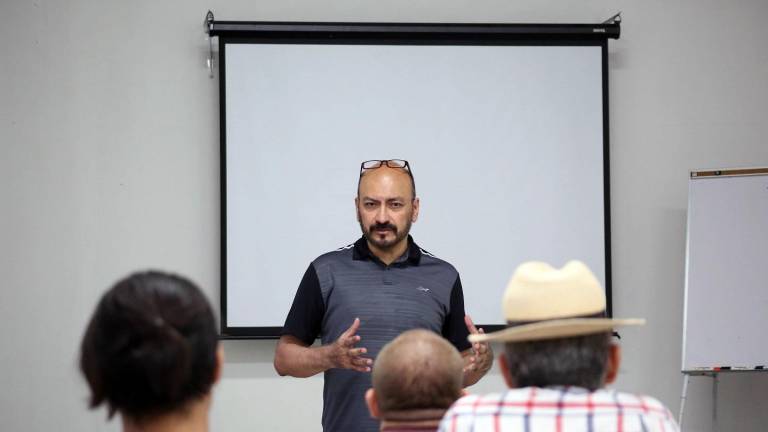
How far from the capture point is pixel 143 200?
4.51m

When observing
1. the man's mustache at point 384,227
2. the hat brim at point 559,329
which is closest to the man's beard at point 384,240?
the man's mustache at point 384,227

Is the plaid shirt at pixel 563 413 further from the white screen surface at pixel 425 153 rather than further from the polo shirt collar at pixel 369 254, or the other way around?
the white screen surface at pixel 425 153

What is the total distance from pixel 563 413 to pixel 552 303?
0.63ft

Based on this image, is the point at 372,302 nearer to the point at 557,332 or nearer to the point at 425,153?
the point at 557,332

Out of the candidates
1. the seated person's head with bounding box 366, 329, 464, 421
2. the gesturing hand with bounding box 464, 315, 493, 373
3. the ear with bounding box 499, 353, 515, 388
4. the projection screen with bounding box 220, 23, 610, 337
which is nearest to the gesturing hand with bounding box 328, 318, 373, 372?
the gesturing hand with bounding box 464, 315, 493, 373

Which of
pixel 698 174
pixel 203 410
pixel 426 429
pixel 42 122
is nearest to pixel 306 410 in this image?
pixel 42 122

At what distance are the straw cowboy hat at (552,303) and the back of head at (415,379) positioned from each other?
6.5 inches

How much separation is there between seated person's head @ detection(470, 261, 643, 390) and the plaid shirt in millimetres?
34

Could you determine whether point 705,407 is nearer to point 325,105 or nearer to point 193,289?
point 325,105

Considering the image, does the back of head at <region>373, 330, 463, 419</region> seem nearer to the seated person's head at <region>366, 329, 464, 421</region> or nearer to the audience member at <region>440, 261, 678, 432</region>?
the seated person's head at <region>366, 329, 464, 421</region>

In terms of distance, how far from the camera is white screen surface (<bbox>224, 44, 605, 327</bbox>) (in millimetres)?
4453

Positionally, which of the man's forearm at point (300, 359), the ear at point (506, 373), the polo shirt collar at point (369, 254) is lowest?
the man's forearm at point (300, 359)

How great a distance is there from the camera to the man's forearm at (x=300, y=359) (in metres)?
2.60

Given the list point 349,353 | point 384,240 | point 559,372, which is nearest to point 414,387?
point 559,372
